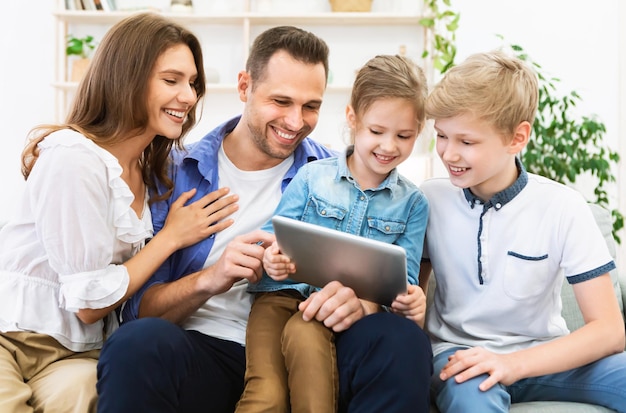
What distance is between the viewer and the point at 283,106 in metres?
1.86

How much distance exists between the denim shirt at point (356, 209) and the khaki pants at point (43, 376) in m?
0.43

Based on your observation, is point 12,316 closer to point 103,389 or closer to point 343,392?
point 103,389

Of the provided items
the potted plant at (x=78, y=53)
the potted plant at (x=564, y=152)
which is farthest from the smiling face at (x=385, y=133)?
the potted plant at (x=78, y=53)

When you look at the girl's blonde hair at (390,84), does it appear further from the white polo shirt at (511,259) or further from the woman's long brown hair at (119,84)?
the woman's long brown hair at (119,84)

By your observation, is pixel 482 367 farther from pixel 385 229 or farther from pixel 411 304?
pixel 385 229

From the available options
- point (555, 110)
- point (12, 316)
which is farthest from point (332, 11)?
point (12, 316)

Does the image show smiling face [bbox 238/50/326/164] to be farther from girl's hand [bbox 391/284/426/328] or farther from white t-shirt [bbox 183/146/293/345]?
girl's hand [bbox 391/284/426/328]

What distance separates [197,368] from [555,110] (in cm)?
329

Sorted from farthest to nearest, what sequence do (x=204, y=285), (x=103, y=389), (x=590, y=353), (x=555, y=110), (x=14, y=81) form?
(x=14, y=81)
(x=555, y=110)
(x=204, y=285)
(x=590, y=353)
(x=103, y=389)

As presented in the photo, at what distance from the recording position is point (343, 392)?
1.37m

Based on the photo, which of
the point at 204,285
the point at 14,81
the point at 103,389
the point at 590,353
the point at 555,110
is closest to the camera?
the point at 103,389

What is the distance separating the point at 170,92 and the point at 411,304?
753mm

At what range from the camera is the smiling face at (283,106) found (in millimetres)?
1833

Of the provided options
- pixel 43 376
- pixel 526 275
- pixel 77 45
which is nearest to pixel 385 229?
pixel 526 275
